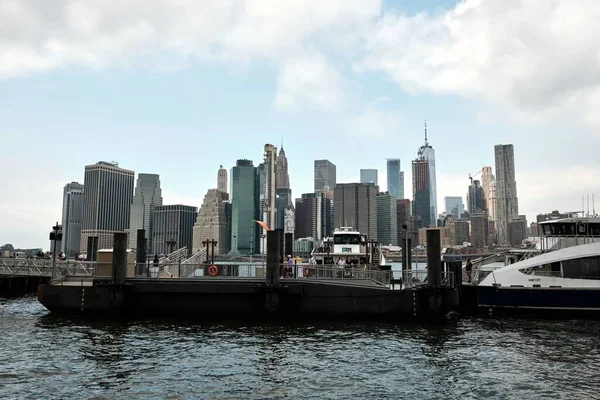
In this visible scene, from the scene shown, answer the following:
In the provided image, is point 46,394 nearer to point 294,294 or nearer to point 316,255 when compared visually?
point 294,294

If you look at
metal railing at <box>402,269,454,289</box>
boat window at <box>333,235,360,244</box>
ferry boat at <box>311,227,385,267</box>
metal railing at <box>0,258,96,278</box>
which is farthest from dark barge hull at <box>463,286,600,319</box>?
metal railing at <box>0,258,96,278</box>

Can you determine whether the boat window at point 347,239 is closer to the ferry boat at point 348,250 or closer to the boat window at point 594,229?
the ferry boat at point 348,250

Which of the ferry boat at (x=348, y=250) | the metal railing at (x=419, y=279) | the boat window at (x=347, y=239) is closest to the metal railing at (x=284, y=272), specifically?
the metal railing at (x=419, y=279)

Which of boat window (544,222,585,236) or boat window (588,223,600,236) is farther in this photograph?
boat window (544,222,585,236)

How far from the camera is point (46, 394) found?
50.0 ft

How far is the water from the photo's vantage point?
15.7 metres

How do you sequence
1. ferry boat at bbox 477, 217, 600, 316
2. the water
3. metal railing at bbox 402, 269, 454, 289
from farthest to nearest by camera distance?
ferry boat at bbox 477, 217, 600, 316
metal railing at bbox 402, 269, 454, 289
the water

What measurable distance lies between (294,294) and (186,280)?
21.8 ft

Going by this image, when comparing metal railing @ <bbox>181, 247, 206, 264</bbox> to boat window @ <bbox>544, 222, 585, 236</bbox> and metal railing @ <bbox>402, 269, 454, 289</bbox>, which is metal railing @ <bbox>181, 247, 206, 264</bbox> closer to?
metal railing @ <bbox>402, 269, 454, 289</bbox>

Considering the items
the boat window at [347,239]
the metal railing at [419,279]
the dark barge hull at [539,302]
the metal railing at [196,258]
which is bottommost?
the dark barge hull at [539,302]

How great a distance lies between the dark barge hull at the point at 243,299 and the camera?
27953 mm

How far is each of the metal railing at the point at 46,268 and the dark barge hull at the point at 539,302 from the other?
27.1 meters

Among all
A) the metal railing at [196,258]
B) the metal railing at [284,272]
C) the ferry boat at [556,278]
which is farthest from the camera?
the metal railing at [196,258]

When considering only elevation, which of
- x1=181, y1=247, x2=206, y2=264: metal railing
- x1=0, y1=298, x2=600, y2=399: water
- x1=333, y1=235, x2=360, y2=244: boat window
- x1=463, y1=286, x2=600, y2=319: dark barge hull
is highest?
x1=333, y1=235, x2=360, y2=244: boat window
